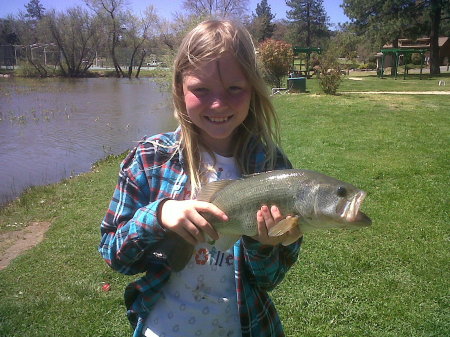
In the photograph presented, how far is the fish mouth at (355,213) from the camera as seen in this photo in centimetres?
162

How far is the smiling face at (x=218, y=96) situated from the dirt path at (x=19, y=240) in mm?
4620

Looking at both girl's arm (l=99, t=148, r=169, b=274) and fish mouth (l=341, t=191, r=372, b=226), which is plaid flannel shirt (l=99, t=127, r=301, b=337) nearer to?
girl's arm (l=99, t=148, r=169, b=274)

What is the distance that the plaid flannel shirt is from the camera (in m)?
1.88

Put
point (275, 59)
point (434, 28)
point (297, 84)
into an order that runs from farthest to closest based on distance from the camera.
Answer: point (434, 28) < point (275, 59) < point (297, 84)

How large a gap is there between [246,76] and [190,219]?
2.43 ft

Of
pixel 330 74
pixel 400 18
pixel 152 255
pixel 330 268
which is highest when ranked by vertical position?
pixel 400 18

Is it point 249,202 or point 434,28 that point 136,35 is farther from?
point 249,202

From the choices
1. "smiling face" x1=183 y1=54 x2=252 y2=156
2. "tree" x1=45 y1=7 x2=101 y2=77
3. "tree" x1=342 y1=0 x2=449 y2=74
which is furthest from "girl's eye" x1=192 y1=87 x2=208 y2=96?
"tree" x1=45 y1=7 x2=101 y2=77

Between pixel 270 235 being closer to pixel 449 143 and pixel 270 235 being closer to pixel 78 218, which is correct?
pixel 78 218

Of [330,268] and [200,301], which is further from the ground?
[200,301]

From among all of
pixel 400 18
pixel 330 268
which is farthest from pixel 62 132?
pixel 400 18

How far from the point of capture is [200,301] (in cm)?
194

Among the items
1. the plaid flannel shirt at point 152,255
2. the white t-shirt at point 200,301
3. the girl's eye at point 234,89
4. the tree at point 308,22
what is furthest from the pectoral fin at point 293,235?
the tree at point 308,22

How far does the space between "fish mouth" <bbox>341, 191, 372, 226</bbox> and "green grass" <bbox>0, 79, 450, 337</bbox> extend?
2.42 metres
